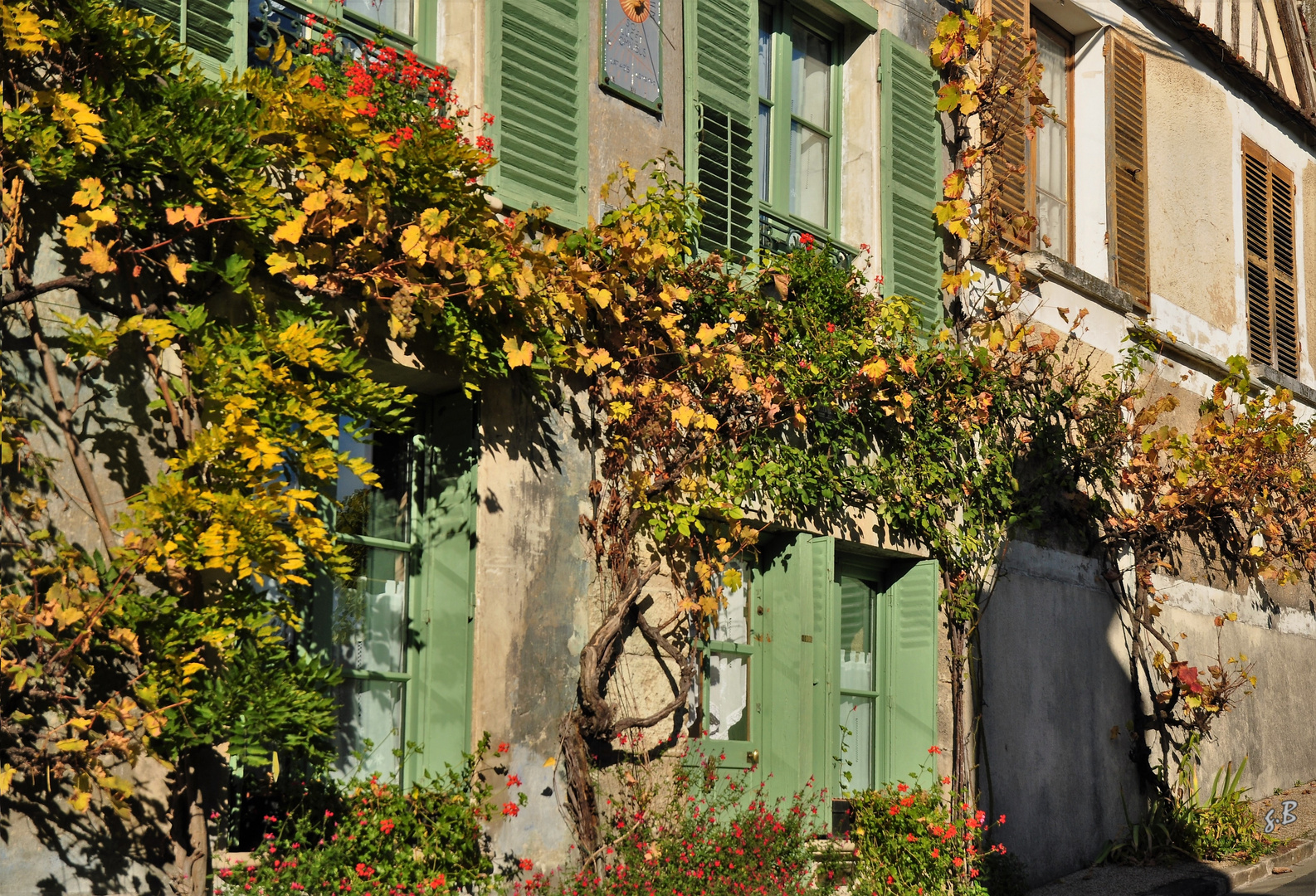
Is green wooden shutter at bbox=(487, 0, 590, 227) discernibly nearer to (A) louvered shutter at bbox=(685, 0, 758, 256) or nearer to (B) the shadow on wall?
(A) louvered shutter at bbox=(685, 0, 758, 256)

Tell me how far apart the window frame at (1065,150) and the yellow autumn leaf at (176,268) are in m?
6.00

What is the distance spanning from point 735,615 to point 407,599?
1.82 metres

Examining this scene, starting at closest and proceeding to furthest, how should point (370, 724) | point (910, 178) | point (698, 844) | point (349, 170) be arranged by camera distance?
point (349, 170)
point (370, 724)
point (698, 844)
point (910, 178)

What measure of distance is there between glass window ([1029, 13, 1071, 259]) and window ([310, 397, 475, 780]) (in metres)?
5.30

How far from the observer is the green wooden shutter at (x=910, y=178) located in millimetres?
7676

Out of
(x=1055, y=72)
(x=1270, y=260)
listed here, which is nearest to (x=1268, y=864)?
(x=1270, y=260)

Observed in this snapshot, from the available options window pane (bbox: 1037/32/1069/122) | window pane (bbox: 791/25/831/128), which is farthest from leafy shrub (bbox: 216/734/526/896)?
window pane (bbox: 1037/32/1069/122)

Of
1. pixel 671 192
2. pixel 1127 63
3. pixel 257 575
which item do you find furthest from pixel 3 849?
pixel 1127 63

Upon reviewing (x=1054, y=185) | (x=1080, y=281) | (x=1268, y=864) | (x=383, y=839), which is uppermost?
(x=1054, y=185)

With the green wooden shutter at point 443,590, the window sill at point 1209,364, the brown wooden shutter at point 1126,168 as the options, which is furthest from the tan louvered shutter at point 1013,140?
the green wooden shutter at point 443,590

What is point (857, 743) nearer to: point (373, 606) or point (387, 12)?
point (373, 606)

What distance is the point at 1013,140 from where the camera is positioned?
8.67 m

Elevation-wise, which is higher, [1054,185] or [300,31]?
[1054,185]

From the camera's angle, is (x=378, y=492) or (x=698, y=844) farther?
(x=698, y=844)
